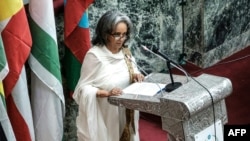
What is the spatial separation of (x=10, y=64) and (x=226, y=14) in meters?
3.14

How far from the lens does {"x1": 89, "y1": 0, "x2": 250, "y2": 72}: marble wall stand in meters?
4.57

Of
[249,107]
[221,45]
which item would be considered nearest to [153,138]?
[249,107]

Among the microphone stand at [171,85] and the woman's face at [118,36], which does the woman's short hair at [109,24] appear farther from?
the microphone stand at [171,85]

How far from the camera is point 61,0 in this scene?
10.9 feet

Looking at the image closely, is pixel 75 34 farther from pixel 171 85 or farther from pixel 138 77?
pixel 171 85

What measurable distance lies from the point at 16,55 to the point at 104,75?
1.75 ft

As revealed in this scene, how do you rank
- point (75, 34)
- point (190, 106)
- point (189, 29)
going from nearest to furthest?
point (190, 106) → point (75, 34) → point (189, 29)

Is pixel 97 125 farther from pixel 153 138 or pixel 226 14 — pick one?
pixel 226 14

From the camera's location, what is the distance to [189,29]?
514 cm

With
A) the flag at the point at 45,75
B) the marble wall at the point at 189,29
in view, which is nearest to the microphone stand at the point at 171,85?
the flag at the point at 45,75

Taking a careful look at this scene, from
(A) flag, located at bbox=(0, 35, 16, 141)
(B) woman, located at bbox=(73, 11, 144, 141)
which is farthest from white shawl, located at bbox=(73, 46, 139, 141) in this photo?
(A) flag, located at bbox=(0, 35, 16, 141)

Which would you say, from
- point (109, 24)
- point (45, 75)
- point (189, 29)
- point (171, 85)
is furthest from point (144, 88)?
point (189, 29)

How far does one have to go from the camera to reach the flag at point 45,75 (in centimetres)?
297

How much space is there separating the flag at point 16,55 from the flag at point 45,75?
0.15 m
